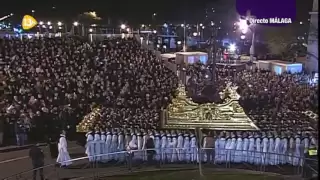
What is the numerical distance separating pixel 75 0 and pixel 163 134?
38.5 metres

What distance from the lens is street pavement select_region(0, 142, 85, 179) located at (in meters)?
16.4

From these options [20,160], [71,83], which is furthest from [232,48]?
[20,160]

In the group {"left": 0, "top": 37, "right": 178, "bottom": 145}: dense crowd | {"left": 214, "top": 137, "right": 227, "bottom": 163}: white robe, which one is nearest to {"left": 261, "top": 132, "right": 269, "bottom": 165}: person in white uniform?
{"left": 214, "top": 137, "right": 227, "bottom": 163}: white robe

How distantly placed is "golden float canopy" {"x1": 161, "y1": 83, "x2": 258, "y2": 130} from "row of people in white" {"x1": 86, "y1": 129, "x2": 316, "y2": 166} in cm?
321

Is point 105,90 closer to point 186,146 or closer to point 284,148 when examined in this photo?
point 186,146

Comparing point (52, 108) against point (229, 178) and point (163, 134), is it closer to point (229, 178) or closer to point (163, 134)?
point (163, 134)

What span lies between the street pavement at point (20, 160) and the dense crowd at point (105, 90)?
3.67ft

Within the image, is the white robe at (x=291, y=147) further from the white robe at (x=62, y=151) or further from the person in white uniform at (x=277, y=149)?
the white robe at (x=62, y=151)

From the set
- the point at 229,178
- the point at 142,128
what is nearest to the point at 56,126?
the point at 142,128

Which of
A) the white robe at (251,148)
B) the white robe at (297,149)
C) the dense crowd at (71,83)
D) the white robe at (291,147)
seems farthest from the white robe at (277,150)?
the dense crowd at (71,83)

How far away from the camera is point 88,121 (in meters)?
20.8

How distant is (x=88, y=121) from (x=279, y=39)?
135ft

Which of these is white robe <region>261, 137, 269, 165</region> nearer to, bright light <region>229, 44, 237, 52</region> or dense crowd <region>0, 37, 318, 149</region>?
dense crowd <region>0, 37, 318, 149</region>

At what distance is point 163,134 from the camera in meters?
17.8
